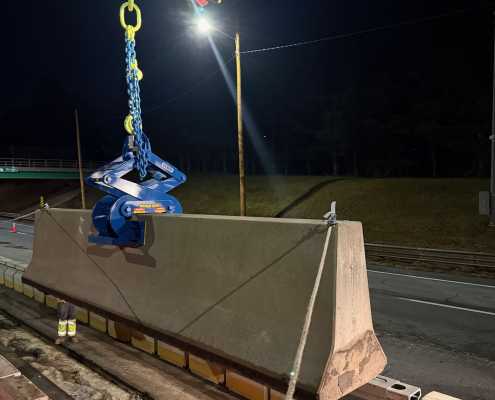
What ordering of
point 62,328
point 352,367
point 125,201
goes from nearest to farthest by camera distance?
1. point 352,367
2. point 125,201
3. point 62,328

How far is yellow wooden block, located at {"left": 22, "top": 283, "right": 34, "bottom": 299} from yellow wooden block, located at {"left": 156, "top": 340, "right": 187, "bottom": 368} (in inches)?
222

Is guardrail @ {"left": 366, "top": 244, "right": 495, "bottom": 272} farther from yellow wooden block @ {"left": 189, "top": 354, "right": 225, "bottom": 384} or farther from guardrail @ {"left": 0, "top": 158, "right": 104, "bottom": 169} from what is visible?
guardrail @ {"left": 0, "top": 158, "right": 104, "bottom": 169}

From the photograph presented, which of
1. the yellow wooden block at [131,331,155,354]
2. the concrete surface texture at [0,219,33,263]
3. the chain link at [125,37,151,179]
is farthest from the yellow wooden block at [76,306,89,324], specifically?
the concrete surface texture at [0,219,33,263]

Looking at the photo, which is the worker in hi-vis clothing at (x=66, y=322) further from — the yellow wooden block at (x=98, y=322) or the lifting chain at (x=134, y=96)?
the lifting chain at (x=134, y=96)

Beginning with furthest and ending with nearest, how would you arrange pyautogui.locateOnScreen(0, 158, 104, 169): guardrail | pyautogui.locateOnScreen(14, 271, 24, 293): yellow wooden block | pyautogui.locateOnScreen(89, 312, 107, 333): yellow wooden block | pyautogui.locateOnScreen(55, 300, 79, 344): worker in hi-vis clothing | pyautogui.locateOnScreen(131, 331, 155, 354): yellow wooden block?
pyautogui.locateOnScreen(0, 158, 104, 169): guardrail < pyautogui.locateOnScreen(14, 271, 24, 293): yellow wooden block < pyautogui.locateOnScreen(89, 312, 107, 333): yellow wooden block < pyautogui.locateOnScreen(55, 300, 79, 344): worker in hi-vis clothing < pyautogui.locateOnScreen(131, 331, 155, 354): yellow wooden block

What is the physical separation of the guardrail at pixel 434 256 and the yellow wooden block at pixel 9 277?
548 inches

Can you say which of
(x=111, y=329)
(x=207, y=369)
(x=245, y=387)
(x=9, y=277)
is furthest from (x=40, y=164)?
(x=245, y=387)

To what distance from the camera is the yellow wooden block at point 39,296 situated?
9.99 meters

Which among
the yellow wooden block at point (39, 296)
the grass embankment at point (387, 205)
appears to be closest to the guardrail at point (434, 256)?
the grass embankment at point (387, 205)

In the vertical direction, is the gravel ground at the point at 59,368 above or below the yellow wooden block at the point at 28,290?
below

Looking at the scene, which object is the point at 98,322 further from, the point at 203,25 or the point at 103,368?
the point at 203,25

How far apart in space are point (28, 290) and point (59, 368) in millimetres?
4939

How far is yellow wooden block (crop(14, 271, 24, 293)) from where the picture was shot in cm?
1109

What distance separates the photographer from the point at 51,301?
963 centimetres
